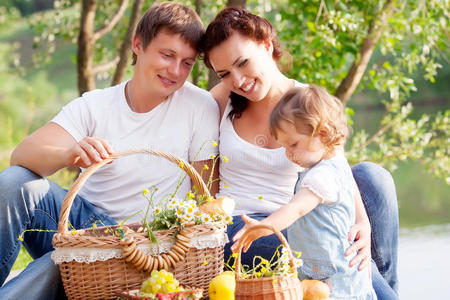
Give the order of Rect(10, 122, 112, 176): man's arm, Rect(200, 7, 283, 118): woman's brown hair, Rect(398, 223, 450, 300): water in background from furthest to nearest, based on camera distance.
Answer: Rect(398, 223, 450, 300): water in background
Rect(200, 7, 283, 118): woman's brown hair
Rect(10, 122, 112, 176): man's arm

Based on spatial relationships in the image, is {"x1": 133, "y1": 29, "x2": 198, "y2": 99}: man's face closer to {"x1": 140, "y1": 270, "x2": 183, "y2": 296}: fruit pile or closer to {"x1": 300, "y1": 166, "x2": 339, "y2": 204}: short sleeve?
{"x1": 300, "y1": 166, "x2": 339, "y2": 204}: short sleeve

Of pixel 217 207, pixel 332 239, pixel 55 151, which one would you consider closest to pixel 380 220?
pixel 332 239

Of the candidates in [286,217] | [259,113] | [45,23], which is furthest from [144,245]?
[45,23]

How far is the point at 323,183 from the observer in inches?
73.5

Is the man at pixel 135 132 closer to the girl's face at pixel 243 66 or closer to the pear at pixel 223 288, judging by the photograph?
the girl's face at pixel 243 66

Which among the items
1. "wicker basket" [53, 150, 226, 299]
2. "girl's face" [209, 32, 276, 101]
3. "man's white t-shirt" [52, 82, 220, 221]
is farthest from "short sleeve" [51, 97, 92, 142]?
"girl's face" [209, 32, 276, 101]

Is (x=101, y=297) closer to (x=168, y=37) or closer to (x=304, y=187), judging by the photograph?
(x=304, y=187)

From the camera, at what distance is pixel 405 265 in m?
4.98

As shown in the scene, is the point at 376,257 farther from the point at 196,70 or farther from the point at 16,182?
the point at 196,70

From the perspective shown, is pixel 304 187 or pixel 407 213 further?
pixel 407 213

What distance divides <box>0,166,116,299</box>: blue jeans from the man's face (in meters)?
0.57

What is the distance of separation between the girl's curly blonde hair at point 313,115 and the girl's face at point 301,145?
0.05 ft

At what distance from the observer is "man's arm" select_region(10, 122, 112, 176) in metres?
2.05

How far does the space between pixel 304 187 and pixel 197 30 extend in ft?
3.00
